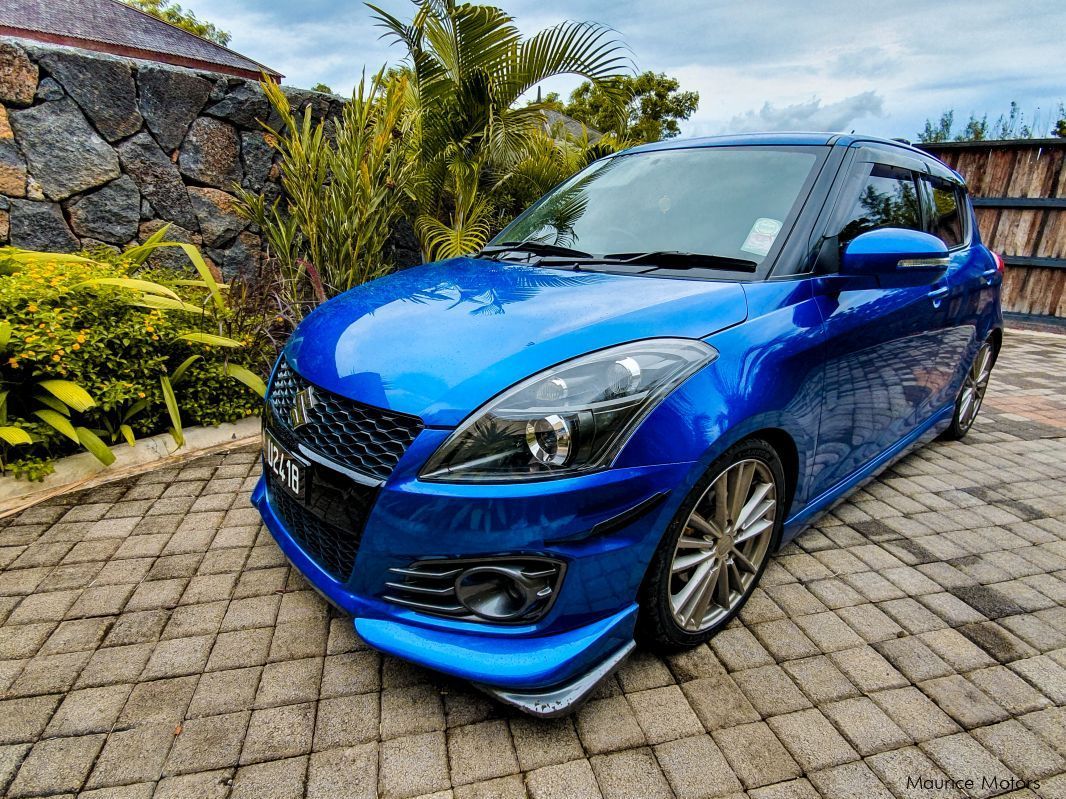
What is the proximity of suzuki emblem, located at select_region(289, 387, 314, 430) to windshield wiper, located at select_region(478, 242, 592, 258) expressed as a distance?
1141 millimetres

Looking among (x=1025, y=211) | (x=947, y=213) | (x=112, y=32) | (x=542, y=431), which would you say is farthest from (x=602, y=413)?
(x=112, y=32)

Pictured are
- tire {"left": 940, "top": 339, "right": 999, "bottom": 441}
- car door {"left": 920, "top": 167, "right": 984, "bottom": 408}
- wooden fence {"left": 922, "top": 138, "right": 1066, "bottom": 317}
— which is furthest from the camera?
wooden fence {"left": 922, "top": 138, "right": 1066, "bottom": 317}

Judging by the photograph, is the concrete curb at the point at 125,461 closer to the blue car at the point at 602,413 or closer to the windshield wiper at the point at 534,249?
the blue car at the point at 602,413

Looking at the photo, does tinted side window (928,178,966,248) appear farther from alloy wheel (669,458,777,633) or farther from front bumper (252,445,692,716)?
front bumper (252,445,692,716)

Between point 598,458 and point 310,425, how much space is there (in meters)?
0.87

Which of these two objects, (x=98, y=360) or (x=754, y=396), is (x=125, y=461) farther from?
(x=754, y=396)

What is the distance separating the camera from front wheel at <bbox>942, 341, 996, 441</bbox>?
3826 millimetres

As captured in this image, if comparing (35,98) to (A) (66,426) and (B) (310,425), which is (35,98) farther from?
(B) (310,425)

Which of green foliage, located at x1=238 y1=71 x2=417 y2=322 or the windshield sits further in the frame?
green foliage, located at x1=238 y1=71 x2=417 y2=322

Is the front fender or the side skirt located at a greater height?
the front fender

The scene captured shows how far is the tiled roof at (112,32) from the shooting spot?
39.9ft

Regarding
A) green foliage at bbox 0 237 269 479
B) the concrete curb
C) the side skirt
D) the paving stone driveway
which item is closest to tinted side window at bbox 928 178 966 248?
the side skirt

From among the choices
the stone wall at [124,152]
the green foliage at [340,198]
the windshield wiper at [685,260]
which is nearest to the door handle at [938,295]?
the windshield wiper at [685,260]

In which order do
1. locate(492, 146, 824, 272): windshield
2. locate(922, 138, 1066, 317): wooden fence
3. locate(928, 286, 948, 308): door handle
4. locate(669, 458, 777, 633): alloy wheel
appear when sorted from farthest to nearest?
locate(922, 138, 1066, 317): wooden fence
locate(928, 286, 948, 308): door handle
locate(492, 146, 824, 272): windshield
locate(669, 458, 777, 633): alloy wheel
